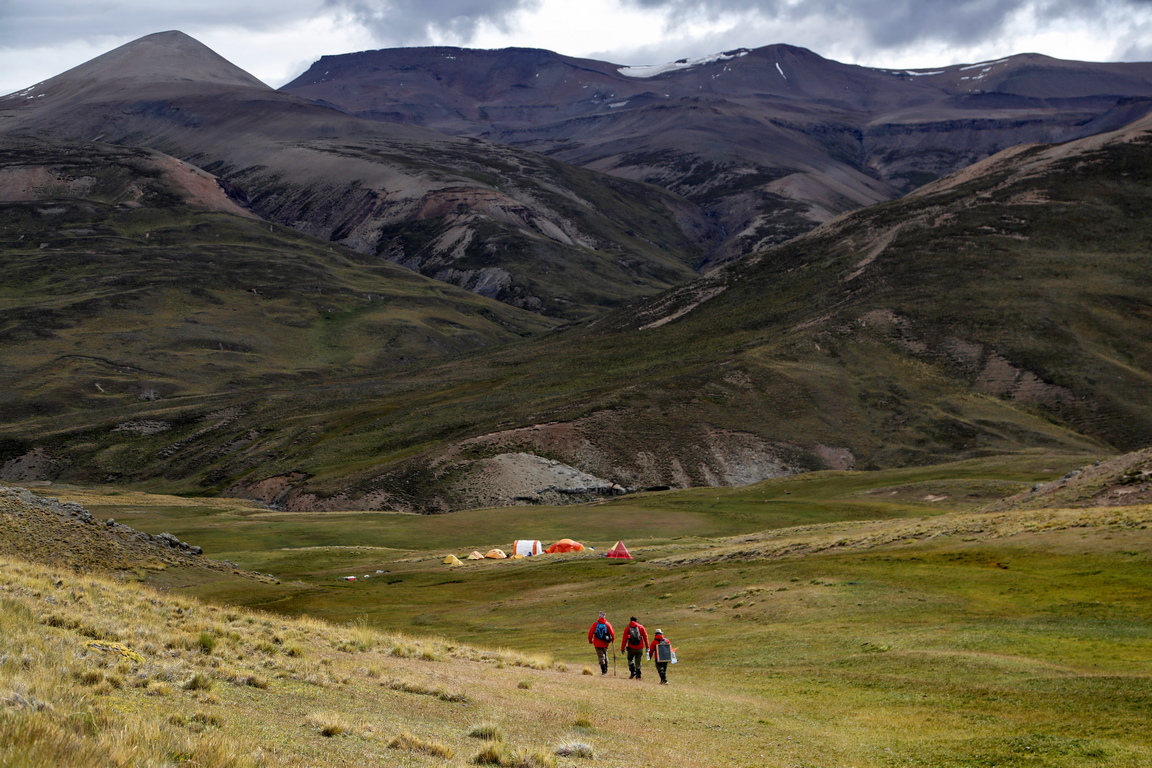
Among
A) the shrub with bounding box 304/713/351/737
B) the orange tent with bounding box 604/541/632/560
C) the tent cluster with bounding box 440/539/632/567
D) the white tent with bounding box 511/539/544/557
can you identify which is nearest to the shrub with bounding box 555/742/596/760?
the shrub with bounding box 304/713/351/737

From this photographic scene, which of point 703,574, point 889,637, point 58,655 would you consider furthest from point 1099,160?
point 58,655

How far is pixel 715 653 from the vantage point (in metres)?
28.7

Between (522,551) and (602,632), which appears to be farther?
(522,551)

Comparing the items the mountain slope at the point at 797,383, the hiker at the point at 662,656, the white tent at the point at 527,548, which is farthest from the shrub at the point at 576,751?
the mountain slope at the point at 797,383

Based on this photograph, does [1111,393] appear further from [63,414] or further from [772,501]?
[63,414]

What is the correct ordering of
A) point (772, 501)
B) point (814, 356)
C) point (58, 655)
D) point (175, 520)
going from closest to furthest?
1. point (58, 655)
2. point (175, 520)
3. point (772, 501)
4. point (814, 356)

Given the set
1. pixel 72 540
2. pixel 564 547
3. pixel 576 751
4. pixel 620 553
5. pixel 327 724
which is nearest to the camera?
pixel 327 724

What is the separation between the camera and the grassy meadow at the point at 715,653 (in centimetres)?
1527

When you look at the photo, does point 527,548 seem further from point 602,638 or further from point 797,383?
point 797,383

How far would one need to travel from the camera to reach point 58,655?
48.4 feet

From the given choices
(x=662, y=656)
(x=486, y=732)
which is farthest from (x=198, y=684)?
(x=662, y=656)

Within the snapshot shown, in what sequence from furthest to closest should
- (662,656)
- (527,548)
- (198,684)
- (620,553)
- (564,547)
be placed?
(527,548)
(564,547)
(620,553)
(662,656)
(198,684)

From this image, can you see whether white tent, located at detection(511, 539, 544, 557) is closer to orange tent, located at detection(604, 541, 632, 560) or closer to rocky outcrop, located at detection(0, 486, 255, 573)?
orange tent, located at detection(604, 541, 632, 560)

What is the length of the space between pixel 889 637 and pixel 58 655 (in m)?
20.4
